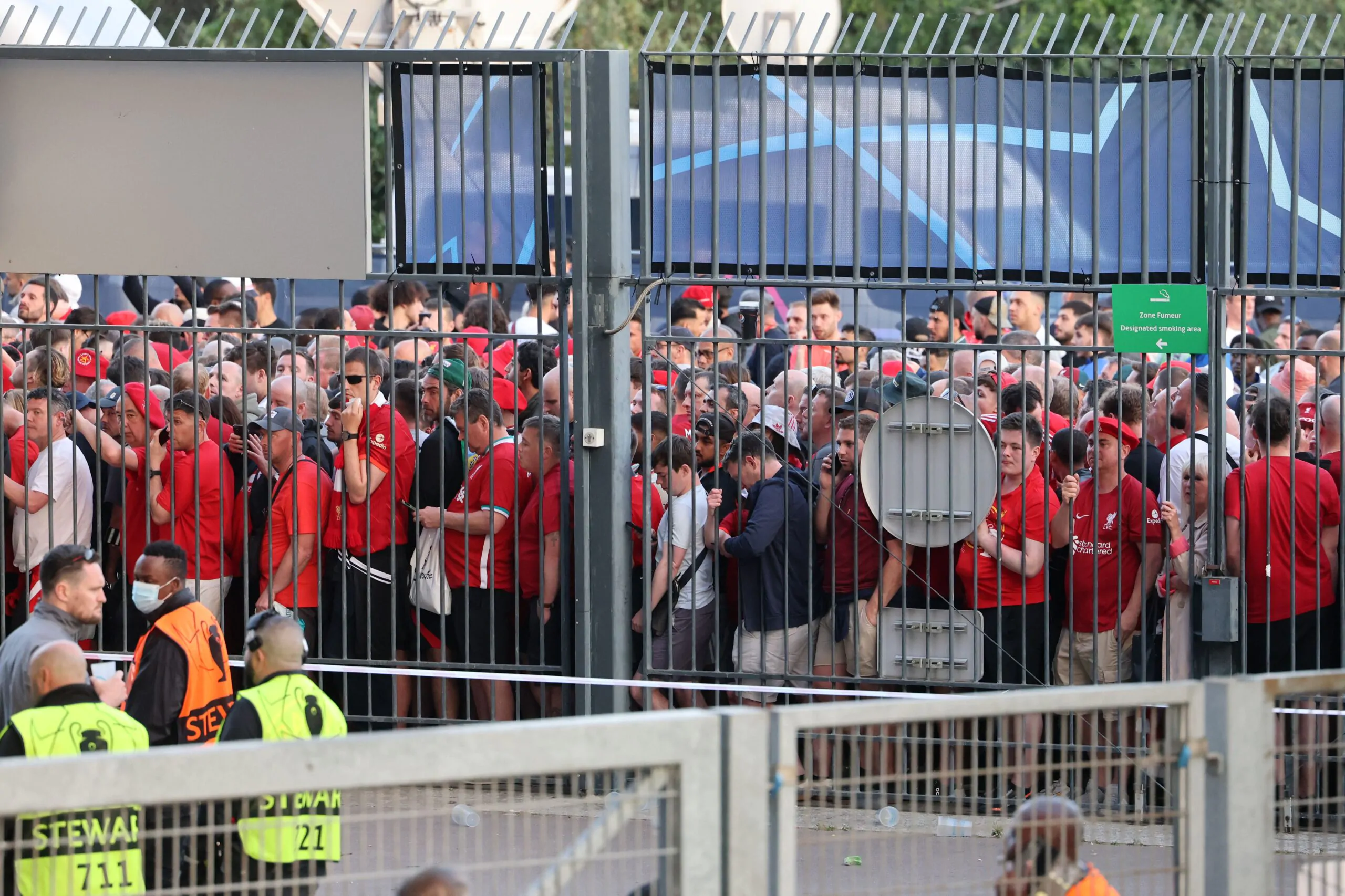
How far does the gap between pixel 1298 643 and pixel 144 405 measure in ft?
18.2

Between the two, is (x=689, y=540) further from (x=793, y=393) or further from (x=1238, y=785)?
(x=1238, y=785)

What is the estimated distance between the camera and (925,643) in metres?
7.91

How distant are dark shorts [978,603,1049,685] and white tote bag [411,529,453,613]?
2.41m

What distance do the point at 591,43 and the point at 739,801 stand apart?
2728 centimetres

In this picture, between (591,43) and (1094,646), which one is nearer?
(1094,646)

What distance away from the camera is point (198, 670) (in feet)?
21.4

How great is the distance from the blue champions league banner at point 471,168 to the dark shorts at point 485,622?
148 cm

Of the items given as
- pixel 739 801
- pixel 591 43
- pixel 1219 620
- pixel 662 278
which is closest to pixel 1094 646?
pixel 1219 620

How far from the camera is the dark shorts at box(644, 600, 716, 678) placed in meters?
8.23

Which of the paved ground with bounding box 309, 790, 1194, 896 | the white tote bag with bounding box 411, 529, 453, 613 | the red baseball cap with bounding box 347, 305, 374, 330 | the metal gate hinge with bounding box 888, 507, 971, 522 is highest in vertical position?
the red baseball cap with bounding box 347, 305, 374, 330

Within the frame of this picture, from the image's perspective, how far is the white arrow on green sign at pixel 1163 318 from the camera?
298 inches

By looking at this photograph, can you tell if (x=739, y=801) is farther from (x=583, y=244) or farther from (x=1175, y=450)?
(x=1175, y=450)

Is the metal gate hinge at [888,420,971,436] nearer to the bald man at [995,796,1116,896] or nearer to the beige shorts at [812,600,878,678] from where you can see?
the beige shorts at [812,600,878,678]

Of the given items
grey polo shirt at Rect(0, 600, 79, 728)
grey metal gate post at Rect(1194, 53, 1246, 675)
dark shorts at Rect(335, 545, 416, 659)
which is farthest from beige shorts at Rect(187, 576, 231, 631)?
grey metal gate post at Rect(1194, 53, 1246, 675)
